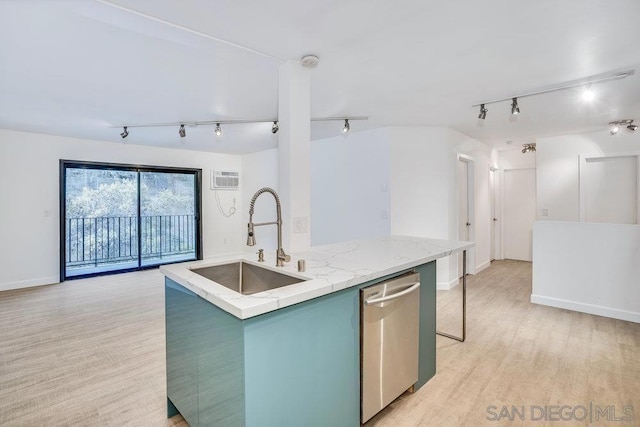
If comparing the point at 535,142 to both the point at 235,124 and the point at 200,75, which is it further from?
the point at 200,75

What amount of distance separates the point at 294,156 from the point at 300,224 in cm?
50

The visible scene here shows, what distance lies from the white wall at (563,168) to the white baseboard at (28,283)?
812 centimetres

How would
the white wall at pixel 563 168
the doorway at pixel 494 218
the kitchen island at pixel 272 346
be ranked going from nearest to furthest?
the kitchen island at pixel 272 346
the white wall at pixel 563 168
the doorway at pixel 494 218

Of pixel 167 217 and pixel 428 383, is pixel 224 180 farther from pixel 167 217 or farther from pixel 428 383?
pixel 428 383

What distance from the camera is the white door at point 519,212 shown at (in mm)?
6320

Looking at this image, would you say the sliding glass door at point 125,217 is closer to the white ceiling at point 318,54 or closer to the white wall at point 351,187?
the white ceiling at point 318,54

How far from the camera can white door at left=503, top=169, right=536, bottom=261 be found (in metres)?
6.32

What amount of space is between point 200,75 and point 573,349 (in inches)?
158

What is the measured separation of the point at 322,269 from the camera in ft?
5.60

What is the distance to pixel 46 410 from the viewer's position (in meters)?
1.98

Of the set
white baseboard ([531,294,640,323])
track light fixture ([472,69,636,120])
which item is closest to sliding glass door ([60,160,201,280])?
track light fixture ([472,69,636,120])

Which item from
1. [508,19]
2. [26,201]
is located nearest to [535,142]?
[508,19]

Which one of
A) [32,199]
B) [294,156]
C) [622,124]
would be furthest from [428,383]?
[32,199]

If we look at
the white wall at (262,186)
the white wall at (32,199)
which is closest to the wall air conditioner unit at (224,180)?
the white wall at (262,186)
